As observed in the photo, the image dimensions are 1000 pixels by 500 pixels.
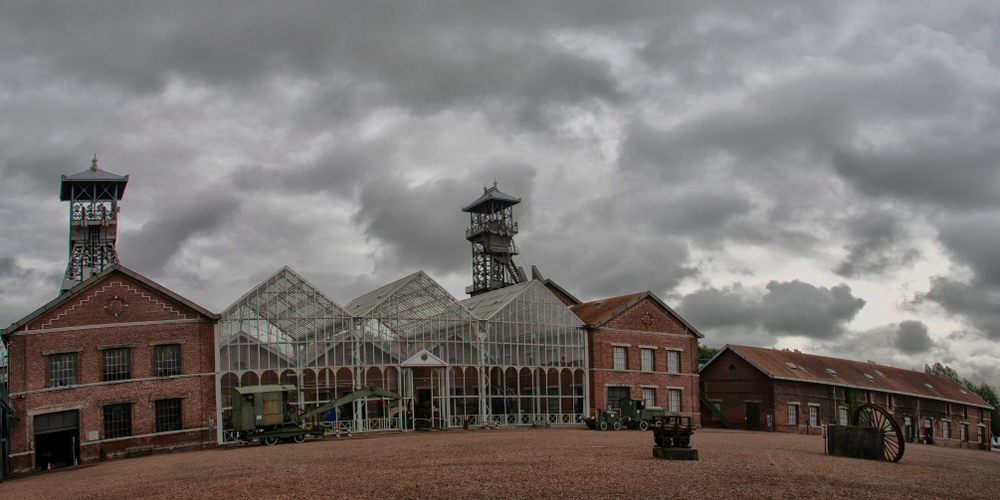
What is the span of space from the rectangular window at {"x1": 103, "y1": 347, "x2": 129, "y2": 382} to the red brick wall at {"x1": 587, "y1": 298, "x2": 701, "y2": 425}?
79.4ft

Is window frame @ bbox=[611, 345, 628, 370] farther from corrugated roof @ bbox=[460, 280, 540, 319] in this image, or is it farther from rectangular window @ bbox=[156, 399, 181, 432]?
rectangular window @ bbox=[156, 399, 181, 432]

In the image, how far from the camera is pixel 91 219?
59125 mm

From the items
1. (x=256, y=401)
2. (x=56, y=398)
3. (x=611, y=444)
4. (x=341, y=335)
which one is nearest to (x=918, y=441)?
(x=611, y=444)

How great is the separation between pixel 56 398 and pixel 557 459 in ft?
75.4

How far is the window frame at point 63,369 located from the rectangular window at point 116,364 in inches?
43.7

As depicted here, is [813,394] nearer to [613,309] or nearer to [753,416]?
[753,416]

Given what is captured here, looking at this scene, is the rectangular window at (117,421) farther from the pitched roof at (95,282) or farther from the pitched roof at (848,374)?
the pitched roof at (848,374)

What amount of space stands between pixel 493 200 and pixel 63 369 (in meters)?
42.7

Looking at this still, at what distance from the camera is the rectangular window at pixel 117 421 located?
3278 centimetres

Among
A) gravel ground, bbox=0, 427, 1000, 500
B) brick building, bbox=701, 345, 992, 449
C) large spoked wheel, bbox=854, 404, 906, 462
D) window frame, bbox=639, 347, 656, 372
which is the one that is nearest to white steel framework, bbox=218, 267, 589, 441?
window frame, bbox=639, 347, 656, 372

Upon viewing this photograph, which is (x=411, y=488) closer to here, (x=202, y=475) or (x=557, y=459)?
(x=557, y=459)

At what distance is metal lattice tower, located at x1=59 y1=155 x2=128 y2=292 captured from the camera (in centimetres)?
5906

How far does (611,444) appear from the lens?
26.7 metres

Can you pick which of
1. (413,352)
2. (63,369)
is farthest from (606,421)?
(63,369)
